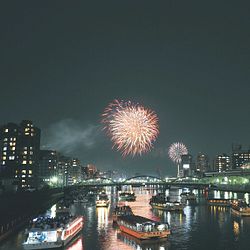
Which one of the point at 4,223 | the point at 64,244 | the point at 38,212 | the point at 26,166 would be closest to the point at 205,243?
the point at 64,244

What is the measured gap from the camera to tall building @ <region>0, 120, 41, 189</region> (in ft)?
520

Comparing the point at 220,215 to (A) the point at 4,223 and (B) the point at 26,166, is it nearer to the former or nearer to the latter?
(A) the point at 4,223

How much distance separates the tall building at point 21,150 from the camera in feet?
520

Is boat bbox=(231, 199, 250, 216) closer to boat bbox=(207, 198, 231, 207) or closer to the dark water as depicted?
the dark water

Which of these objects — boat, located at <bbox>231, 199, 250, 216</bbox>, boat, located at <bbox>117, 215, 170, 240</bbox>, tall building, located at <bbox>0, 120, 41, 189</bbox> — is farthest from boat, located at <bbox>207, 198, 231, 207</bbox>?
tall building, located at <bbox>0, 120, 41, 189</bbox>

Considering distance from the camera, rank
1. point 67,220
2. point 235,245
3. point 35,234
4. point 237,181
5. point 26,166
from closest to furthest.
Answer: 1. point 35,234
2. point 235,245
3. point 67,220
4. point 26,166
5. point 237,181

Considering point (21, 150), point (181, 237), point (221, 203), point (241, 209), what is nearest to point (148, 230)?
point (181, 237)

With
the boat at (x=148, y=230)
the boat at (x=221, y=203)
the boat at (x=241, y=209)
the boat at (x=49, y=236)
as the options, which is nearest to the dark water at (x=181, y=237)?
the boat at (x=148, y=230)

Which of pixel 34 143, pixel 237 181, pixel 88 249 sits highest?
pixel 34 143

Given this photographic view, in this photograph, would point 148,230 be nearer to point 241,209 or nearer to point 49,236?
point 49,236

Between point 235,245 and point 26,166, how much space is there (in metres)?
124

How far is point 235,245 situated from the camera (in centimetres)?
5172

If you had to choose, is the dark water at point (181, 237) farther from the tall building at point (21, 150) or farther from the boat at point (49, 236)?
the tall building at point (21, 150)

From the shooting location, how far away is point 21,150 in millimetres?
164000
